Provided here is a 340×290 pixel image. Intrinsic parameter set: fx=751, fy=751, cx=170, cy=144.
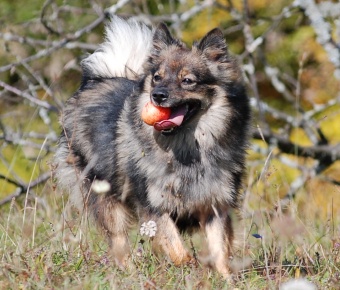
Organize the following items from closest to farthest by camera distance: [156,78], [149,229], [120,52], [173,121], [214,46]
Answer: [149,229] → [173,121] → [156,78] → [214,46] → [120,52]

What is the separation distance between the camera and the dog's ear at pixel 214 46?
472 cm

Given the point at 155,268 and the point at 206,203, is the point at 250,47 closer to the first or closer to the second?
the point at 206,203

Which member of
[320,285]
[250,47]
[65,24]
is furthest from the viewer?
[65,24]

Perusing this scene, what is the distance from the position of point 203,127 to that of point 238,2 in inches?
176

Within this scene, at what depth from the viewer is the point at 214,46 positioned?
187 inches

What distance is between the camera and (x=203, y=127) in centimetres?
461

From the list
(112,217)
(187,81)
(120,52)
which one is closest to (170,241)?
(112,217)

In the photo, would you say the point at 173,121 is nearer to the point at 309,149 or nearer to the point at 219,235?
the point at 219,235

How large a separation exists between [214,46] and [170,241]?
1269 millimetres

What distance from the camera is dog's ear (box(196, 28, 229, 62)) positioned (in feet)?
15.5

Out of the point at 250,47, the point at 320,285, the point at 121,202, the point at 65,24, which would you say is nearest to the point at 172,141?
the point at 121,202

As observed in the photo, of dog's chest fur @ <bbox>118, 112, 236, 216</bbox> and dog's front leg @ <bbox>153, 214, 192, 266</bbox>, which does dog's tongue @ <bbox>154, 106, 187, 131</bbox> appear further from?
Answer: dog's front leg @ <bbox>153, 214, 192, 266</bbox>

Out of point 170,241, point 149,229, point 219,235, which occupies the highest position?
point 149,229

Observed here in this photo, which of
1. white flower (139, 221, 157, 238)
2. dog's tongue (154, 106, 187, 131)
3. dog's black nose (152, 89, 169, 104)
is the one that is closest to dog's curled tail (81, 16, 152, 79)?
dog's tongue (154, 106, 187, 131)
